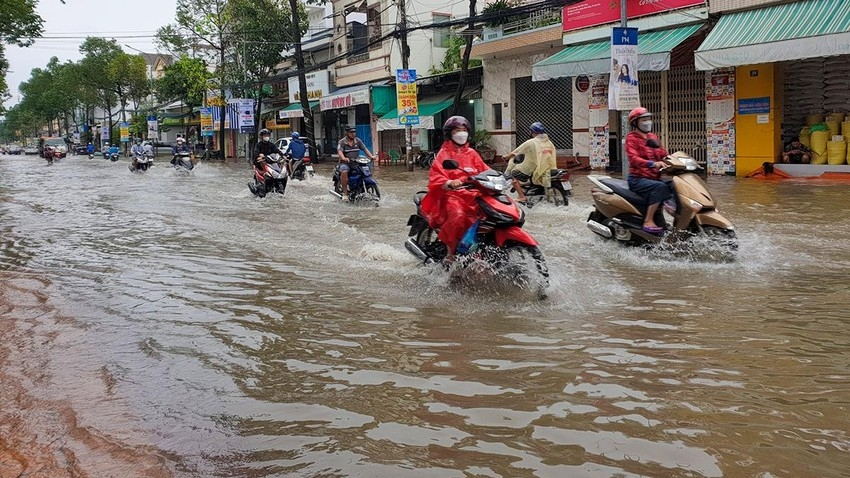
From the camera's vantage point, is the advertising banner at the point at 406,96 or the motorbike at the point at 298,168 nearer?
the motorbike at the point at 298,168

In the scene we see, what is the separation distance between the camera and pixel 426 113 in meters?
27.2

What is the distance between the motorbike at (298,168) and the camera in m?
18.9

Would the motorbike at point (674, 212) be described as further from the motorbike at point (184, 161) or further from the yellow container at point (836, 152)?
the motorbike at point (184, 161)

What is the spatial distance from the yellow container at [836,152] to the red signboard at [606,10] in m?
4.40

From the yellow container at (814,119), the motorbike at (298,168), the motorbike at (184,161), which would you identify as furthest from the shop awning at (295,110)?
the yellow container at (814,119)

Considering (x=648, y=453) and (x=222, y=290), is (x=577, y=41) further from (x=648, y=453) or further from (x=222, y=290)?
(x=648, y=453)

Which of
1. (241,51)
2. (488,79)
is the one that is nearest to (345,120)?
(241,51)

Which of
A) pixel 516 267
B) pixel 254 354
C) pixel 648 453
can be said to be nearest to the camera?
pixel 648 453

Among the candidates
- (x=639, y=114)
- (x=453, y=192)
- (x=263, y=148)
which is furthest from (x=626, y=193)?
(x=263, y=148)

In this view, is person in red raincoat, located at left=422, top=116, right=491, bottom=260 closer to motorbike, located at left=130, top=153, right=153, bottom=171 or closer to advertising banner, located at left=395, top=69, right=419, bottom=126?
advertising banner, located at left=395, top=69, right=419, bottom=126

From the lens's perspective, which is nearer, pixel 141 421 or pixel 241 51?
pixel 141 421

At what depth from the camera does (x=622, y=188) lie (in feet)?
26.0

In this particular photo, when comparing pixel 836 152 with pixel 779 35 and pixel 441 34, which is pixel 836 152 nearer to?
pixel 779 35

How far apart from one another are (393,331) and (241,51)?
3842 centimetres
